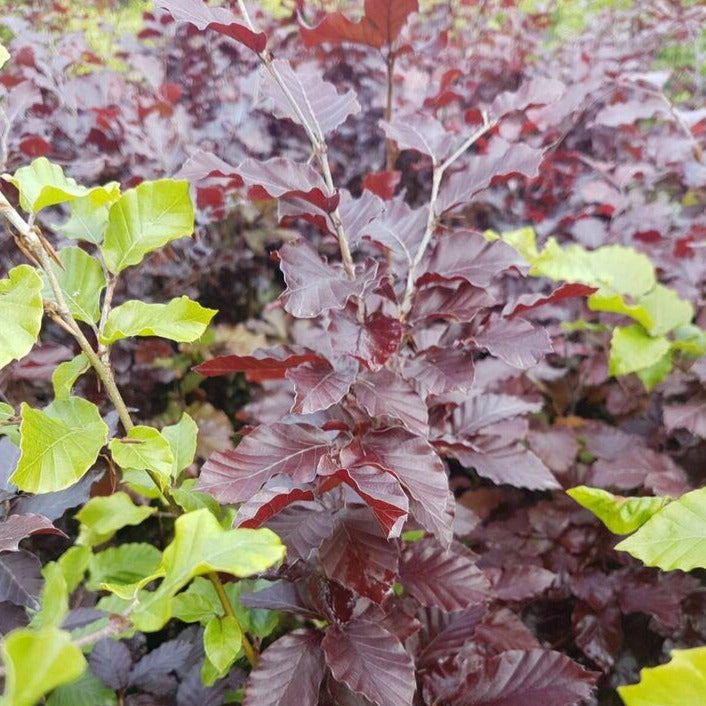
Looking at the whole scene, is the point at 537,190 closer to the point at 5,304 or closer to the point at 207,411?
the point at 207,411

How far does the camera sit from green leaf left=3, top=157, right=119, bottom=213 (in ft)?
1.99

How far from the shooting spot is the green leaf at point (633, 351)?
1.28 m

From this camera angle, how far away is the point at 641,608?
3.80 feet

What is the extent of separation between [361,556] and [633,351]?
0.83 meters

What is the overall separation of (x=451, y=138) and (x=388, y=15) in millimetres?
276

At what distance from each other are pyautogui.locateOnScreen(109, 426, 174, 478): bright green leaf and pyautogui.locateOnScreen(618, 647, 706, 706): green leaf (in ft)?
1.57

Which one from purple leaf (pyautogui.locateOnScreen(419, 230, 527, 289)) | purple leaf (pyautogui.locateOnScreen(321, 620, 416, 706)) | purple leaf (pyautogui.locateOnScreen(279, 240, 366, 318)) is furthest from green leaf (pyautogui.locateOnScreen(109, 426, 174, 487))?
purple leaf (pyautogui.locateOnScreen(419, 230, 527, 289))

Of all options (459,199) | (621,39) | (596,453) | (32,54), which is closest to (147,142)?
(32,54)

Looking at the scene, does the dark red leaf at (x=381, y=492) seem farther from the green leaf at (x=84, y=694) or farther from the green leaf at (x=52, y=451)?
the green leaf at (x=84, y=694)

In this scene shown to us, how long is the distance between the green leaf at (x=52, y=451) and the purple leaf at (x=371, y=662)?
15.0 inches

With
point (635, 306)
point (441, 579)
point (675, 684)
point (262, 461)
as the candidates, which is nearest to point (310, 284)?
point (262, 461)

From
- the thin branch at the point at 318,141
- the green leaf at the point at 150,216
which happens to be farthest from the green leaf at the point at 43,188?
the thin branch at the point at 318,141

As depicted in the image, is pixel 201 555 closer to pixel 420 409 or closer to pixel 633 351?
pixel 420 409

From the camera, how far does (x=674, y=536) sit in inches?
25.6
